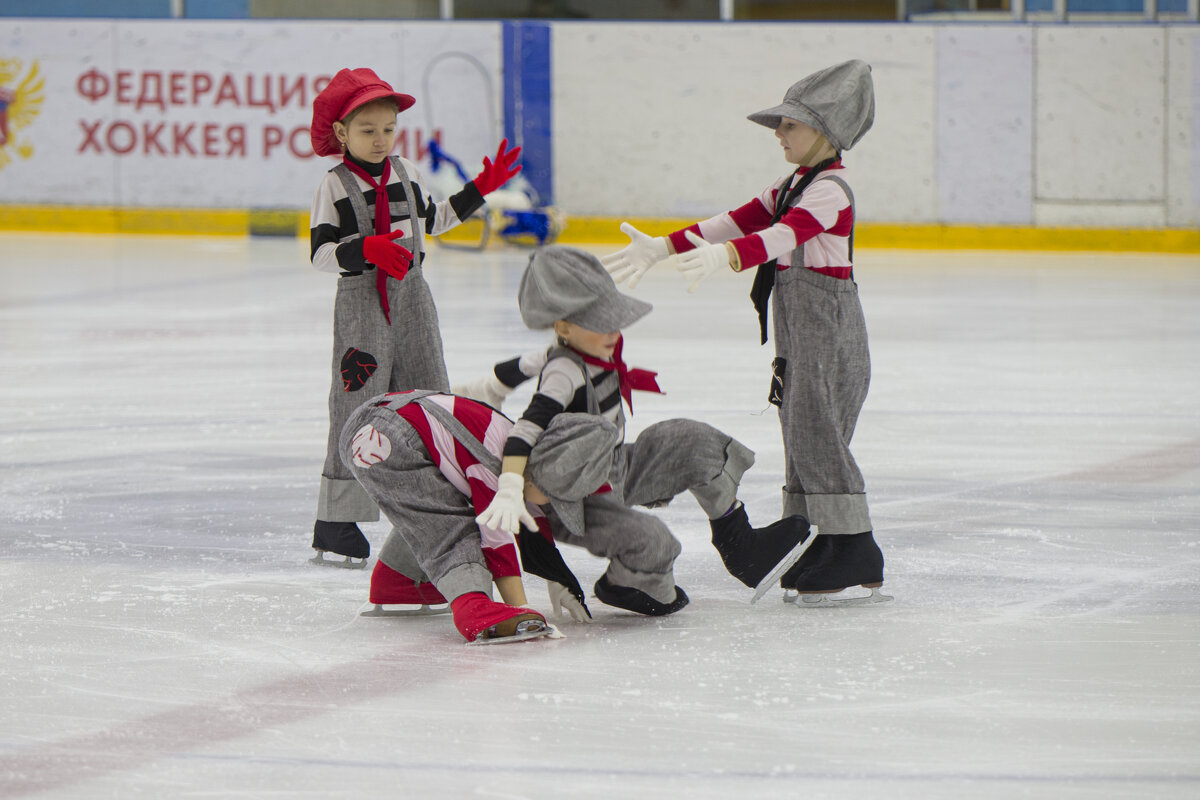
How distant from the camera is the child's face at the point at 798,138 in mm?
3750

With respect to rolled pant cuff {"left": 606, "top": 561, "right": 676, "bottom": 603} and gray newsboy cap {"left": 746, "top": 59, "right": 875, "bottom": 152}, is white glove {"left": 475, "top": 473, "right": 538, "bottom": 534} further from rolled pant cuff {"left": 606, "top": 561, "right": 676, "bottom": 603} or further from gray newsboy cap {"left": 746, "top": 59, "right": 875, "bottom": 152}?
gray newsboy cap {"left": 746, "top": 59, "right": 875, "bottom": 152}

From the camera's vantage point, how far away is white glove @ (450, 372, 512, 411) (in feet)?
11.7

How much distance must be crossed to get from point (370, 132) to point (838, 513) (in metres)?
1.40

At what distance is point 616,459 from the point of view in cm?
349

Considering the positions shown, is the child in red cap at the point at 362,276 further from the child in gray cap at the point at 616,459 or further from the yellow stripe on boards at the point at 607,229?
the yellow stripe on boards at the point at 607,229

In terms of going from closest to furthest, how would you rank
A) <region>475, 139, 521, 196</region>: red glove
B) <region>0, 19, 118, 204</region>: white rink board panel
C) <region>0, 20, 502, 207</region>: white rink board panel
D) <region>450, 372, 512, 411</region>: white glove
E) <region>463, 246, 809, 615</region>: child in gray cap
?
<region>463, 246, 809, 615</region>: child in gray cap
<region>450, 372, 512, 411</region>: white glove
<region>475, 139, 521, 196</region>: red glove
<region>0, 20, 502, 207</region>: white rink board panel
<region>0, 19, 118, 204</region>: white rink board panel

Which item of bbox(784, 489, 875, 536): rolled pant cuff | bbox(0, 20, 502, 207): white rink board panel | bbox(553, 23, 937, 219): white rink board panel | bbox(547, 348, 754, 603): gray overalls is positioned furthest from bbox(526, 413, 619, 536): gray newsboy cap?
bbox(0, 20, 502, 207): white rink board panel

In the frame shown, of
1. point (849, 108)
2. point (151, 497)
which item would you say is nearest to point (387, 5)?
point (151, 497)

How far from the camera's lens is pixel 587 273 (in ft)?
11.2

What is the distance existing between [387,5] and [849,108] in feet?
38.7

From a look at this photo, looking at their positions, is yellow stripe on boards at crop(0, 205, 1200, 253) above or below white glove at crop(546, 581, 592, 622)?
above

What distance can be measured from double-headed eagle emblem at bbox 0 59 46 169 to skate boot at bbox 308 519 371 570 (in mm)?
11398

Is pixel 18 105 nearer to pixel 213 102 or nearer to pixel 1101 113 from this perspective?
pixel 213 102

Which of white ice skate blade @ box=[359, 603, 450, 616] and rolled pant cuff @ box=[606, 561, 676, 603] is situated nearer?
rolled pant cuff @ box=[606, 561, 676, 603]
